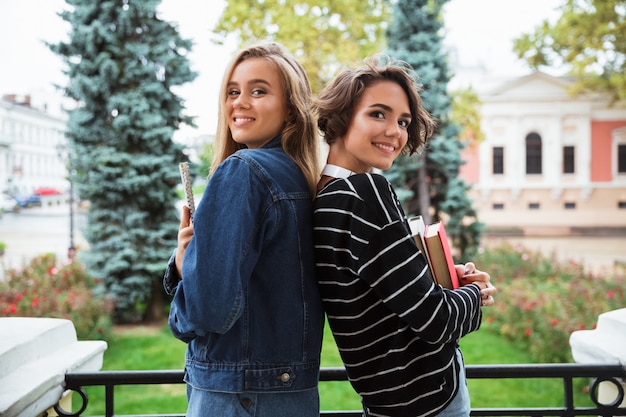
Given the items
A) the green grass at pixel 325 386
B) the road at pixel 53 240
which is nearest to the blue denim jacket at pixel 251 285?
the green grass at pixel 325 386

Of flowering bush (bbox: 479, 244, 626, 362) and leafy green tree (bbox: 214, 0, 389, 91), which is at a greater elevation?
leafy green tree (bbox: 214, 0, 389, 91)

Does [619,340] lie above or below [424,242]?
below

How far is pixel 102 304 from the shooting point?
683 cm

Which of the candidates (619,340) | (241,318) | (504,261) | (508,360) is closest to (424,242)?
(241,318)

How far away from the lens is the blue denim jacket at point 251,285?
1035 millimetres

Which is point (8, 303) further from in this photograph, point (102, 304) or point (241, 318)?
point (241, 318)

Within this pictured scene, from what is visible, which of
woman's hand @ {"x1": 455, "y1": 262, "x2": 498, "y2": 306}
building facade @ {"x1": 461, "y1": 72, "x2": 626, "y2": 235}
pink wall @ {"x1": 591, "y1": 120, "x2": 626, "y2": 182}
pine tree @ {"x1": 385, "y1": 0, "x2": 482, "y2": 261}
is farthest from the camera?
building facade @ {"x1": 461, "y1": 72, "x2": 626, "y2": 235}

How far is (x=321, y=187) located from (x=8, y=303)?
6.74 metres

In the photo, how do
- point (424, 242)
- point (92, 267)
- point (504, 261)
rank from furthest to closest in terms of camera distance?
point (504, 261) < point (92, 267) < point (424, 242)

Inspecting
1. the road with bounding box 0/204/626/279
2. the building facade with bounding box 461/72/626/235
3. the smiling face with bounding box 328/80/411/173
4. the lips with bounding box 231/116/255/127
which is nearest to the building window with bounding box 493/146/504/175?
the building facade with bounding box 461/72/626/235

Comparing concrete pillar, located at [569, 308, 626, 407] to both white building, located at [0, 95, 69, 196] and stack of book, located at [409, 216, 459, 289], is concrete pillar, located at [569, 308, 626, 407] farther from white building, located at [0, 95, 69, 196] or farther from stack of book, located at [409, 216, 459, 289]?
white building, located at [0, 95, 69, 196]

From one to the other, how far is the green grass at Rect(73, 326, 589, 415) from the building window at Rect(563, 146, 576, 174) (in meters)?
12.0

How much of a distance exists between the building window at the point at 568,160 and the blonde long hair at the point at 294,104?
17525 millimetres

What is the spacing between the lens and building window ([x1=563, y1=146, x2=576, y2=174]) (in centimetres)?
1710
